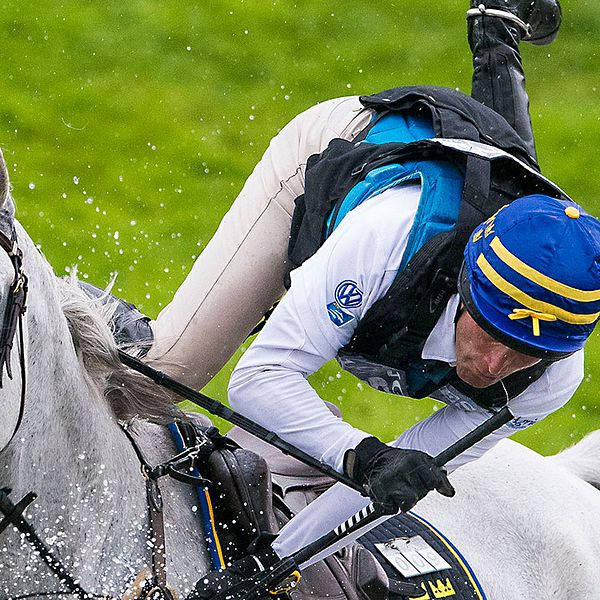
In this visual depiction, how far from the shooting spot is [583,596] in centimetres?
337

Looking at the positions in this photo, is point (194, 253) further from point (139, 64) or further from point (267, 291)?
point (267, 291)

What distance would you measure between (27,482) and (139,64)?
5.42 metres

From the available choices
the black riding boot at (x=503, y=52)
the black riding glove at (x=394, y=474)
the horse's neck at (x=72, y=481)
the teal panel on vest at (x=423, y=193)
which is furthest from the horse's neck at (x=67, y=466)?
the black riding boot at (x=503, y=52)

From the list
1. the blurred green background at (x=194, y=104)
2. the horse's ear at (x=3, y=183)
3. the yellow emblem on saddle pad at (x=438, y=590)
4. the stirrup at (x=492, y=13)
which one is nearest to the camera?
the horse's ear at (x=3, y=183)

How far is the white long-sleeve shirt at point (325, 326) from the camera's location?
93.1 inches

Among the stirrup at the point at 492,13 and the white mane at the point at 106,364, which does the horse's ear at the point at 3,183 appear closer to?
the white mane at the point at 106,364

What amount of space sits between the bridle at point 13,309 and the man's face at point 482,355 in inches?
36.7

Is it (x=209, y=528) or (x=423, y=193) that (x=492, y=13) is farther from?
(x=209, y=528)

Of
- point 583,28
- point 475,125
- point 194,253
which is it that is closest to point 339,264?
point 475,125

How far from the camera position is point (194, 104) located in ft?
23.0

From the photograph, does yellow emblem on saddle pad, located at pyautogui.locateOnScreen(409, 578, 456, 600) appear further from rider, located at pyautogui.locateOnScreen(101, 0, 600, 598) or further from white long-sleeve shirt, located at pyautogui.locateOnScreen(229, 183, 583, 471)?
white long-sleeve shirt, located at pyautogui.locateOnScreen(229, 183, 583, 471)

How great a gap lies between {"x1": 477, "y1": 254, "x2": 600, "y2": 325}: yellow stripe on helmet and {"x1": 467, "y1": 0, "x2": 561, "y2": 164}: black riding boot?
1.43 metres

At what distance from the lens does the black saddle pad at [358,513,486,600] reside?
295cm

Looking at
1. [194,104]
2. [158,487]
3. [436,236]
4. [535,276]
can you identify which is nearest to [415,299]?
[436,236]
